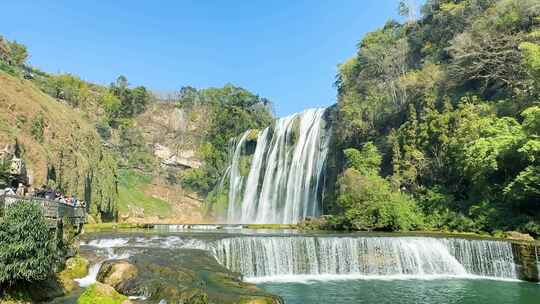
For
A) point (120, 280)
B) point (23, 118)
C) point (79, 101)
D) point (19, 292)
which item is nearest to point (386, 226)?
point (120, 280)

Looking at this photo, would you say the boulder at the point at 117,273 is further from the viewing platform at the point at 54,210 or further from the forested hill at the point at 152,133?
the forested hill at the point at 152,133

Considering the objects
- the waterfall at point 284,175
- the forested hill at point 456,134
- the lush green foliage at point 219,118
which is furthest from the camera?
the lush green foliage at point 219,118

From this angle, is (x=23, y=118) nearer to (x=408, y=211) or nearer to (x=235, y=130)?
(x=408, y=211)

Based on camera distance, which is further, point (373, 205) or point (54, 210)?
point (373, 205)

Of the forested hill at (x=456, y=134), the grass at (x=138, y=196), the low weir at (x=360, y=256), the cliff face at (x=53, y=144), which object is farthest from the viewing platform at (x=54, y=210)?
the grass at (x=138, y=196)

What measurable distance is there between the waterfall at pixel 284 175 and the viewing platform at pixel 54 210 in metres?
27.7

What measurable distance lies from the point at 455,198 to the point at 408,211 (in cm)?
369

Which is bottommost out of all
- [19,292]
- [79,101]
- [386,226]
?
[19,292]

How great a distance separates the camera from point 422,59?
146 ft

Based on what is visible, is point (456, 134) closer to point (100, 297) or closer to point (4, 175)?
point (100, 297)

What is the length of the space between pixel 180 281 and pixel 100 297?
2.97 meters

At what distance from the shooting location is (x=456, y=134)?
3186cm

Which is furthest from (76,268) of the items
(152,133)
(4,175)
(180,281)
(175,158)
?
(152,133)

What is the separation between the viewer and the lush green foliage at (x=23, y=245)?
35.0ft
